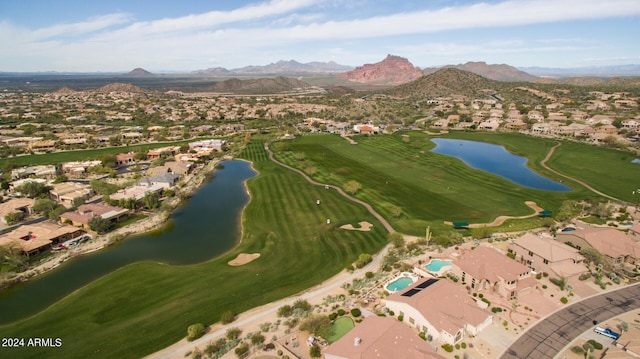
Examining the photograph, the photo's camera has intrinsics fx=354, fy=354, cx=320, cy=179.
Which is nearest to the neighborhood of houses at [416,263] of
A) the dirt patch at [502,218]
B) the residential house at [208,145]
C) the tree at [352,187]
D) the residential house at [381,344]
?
the residential house at [381,344]

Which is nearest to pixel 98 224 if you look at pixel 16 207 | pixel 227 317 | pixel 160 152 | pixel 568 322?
pixel 16 207

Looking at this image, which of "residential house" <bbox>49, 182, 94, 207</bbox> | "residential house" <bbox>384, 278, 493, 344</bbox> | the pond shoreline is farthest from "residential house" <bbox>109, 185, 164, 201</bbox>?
"residential house" <bbox>384, 278, 493, 344</bbox>

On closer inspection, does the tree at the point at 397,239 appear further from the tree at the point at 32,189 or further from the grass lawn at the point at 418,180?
the tree at the point at 32,189

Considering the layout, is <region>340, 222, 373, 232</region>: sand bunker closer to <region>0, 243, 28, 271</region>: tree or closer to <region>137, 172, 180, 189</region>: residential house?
<region>137, 172, 180, 189</region>: residential house

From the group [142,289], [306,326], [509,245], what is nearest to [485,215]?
[509,245]

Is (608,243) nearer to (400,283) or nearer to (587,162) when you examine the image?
(400,283)
